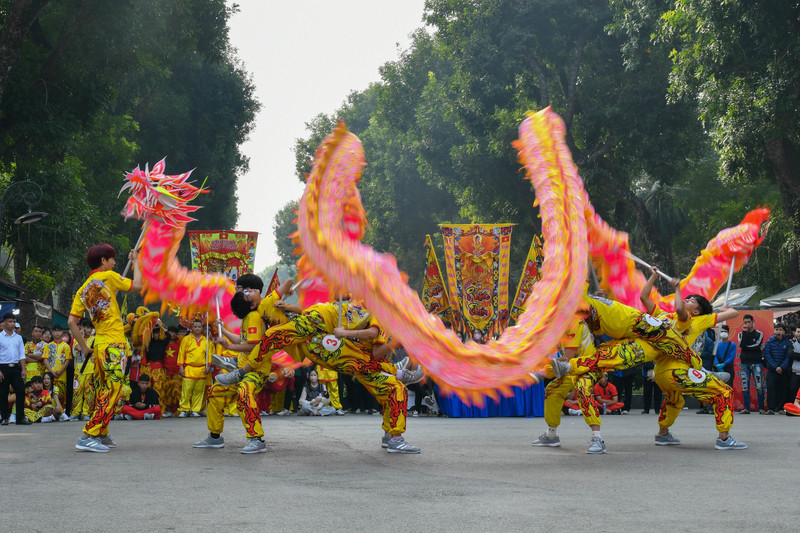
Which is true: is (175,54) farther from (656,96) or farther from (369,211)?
(369,211)

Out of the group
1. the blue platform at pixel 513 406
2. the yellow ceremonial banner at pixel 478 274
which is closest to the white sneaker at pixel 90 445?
the blue platform at pixel 513 406

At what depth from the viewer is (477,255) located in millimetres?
15477

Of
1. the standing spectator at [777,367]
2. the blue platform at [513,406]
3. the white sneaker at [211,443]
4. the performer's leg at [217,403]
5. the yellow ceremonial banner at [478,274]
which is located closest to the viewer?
the performer's leg at [217,403]

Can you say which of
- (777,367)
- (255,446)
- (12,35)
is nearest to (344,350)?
(255,446)

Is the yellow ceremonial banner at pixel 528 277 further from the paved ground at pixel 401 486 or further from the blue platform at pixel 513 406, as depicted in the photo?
the paved ground at pixel 401 486

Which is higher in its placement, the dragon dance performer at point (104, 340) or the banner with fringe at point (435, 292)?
the banner with fringe at point (435, 292)

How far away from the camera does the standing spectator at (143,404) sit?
14398 mm

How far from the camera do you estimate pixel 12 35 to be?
14633 millimetres

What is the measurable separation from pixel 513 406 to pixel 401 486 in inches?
368

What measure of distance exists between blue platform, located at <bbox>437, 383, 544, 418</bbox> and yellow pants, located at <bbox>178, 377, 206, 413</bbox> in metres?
3.97

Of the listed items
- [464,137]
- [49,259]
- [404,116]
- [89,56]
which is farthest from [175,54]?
[404,116]

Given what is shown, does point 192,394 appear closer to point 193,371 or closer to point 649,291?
point 193,371

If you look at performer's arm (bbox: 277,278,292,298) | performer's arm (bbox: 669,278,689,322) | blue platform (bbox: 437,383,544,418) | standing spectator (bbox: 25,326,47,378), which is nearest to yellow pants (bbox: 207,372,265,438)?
performer's arm (bbox: 277,278,292,298)

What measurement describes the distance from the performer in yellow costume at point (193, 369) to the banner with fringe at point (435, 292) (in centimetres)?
379
